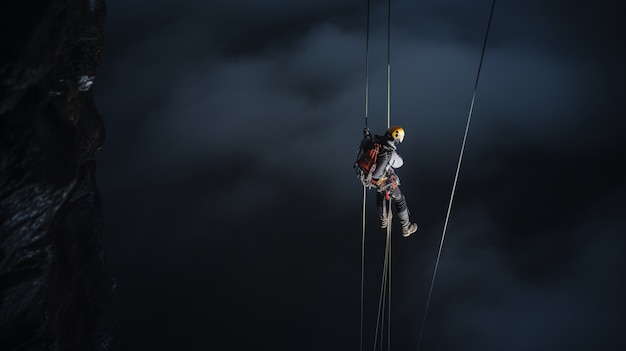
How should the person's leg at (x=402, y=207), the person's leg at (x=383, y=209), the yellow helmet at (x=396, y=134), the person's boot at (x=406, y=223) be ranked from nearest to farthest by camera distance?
the yellow helmet at (x=396, y=134)
the person's leg at (x=402, y=207)
the person's leg at (x=383, y=209)
the person's boot at (x=406, y=223)

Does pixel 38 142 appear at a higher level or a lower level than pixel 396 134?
higher

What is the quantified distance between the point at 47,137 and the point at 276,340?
29.3 meters

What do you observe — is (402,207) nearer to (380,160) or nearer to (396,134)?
(380,160)

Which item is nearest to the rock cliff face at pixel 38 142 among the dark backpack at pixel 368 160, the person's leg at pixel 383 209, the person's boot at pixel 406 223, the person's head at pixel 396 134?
the dark backpack at pixel 368 160

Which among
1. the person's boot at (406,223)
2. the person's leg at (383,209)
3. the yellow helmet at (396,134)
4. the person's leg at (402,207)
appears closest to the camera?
the yellow helmet at (396,134)

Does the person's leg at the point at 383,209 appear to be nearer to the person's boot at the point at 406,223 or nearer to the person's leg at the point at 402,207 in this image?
the person's leg at the point at 402,207

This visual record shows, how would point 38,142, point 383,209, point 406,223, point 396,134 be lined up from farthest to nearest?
point 406,223 → point 383,209 → point 396,134 → point 38,142

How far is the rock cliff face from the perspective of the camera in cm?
533

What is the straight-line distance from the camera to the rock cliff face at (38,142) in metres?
5.33

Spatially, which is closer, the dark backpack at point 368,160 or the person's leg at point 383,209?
the dark backpack at point 368,160

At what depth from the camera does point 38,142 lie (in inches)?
244

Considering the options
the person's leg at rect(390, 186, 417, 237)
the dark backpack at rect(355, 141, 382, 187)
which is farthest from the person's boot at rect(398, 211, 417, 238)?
the dark backpack at rect(355, 141, 382, 187)

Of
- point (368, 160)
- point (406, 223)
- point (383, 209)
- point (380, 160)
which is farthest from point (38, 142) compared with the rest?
point (406, 223)

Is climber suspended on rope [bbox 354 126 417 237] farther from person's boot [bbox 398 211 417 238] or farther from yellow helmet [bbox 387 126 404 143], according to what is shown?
person's boot [bbox 398 211 417 238]
